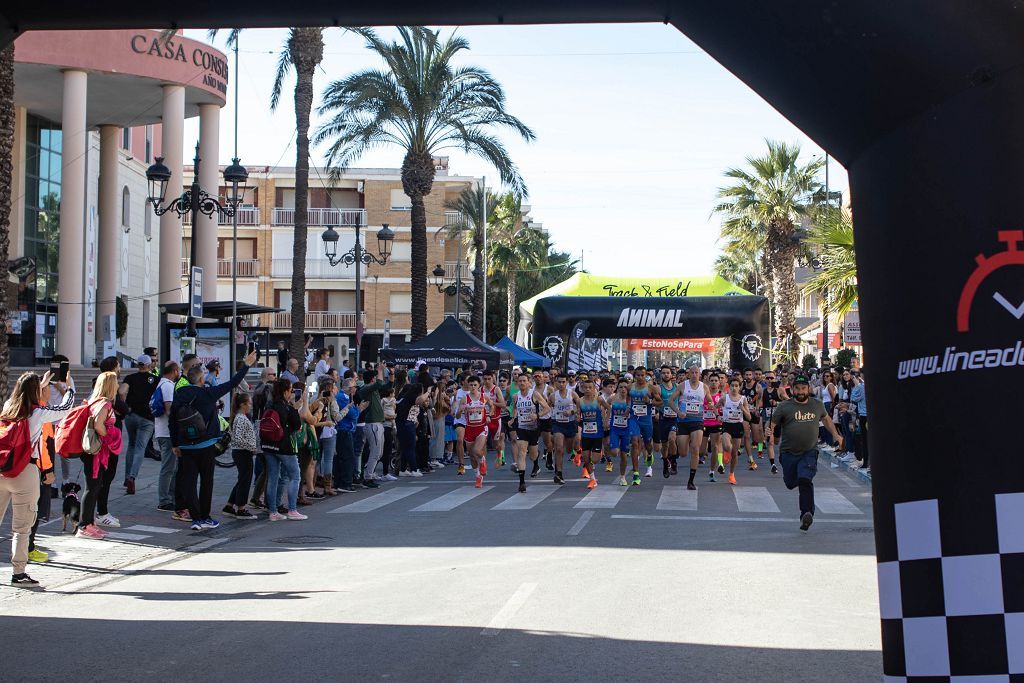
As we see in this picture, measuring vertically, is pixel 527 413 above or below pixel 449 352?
below

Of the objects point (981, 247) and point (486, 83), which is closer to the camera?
point (981, 247)

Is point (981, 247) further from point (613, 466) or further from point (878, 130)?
point (613, 466)

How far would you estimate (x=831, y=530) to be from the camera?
514 inches

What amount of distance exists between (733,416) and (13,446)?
13495mm

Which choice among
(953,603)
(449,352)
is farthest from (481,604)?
(449,352)

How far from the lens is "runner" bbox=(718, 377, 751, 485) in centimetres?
2022

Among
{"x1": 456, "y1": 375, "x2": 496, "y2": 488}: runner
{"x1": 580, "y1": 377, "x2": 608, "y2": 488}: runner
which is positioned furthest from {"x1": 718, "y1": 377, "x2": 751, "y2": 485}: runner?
{"x1": 456, "y1": 375, "x2": 496, "y2": 488}: runner

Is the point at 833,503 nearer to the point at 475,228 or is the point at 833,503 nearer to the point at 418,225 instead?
the point at 418,225

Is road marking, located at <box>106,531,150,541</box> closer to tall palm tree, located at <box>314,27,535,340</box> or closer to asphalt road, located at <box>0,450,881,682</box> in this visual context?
asphalt road, located at <box>0,450,881,682</box>

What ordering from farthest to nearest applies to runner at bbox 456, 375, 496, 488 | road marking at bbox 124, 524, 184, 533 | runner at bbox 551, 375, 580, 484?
1. runner at bbox 456, 375, 496, 488
2. runner at bbox 551, 375, 580, 484
3. road marking at bbox 124, 524, 184, 533

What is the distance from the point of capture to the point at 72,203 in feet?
119

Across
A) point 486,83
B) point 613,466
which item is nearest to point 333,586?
point 613,466

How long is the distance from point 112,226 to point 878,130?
139ft

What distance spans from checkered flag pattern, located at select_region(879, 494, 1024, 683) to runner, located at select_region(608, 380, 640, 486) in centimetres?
1479
